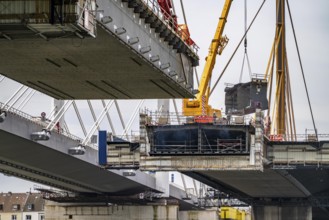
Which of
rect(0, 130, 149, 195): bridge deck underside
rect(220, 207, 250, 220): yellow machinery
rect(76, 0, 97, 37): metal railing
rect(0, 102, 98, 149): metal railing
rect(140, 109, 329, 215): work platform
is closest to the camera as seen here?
rect(76, 0, 97, 37): metal railing

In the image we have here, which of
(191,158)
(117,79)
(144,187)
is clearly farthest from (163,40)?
(144,187)

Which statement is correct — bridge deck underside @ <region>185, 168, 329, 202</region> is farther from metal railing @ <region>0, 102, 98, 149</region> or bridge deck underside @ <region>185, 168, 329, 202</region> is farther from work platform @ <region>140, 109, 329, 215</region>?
metal railing @ <region>0, 102, 98, 149</region>

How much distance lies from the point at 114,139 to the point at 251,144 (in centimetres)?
1145

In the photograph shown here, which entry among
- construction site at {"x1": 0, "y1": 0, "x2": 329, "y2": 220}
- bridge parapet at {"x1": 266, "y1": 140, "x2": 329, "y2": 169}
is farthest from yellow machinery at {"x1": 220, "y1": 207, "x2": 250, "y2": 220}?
→ bridge parapet at {"x1": 266, "y1": 140, "x2": 329, "y2": 169}

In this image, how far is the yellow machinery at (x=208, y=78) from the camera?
105000 mm

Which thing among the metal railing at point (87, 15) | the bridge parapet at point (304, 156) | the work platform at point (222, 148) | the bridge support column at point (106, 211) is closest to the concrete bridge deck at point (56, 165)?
the bridge support column at point (106, 211)

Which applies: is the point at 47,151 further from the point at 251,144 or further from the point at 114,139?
the point at 251,144

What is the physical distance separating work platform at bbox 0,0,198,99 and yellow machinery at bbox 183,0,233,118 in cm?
3714

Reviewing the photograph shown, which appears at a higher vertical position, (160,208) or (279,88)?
(279,88)

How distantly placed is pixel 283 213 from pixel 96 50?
7605cm

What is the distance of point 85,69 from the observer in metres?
54.2

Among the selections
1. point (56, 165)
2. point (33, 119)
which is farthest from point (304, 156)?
point (56, 165)

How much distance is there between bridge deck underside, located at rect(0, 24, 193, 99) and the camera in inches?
1914

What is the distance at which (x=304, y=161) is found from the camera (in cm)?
9025
